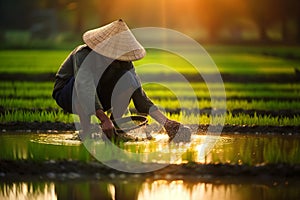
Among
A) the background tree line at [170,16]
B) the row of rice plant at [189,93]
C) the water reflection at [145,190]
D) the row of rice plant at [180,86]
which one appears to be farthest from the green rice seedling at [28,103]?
the background tree line at [170,16]

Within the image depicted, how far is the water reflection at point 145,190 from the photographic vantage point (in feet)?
13.1

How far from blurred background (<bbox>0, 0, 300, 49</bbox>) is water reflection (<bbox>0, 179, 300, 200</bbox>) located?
19025mm

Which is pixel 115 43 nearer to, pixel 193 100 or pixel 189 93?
pixel 193 100

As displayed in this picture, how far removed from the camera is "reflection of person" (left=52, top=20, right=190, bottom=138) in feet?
17.4

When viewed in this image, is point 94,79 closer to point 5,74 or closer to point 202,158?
point 202,158

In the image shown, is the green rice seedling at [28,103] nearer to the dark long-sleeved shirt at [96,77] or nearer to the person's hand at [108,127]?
the dark long-sleeved shirt at [96,77]

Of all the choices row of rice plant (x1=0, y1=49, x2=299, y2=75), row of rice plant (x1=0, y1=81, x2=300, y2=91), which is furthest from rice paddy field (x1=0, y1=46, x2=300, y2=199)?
row of rice plant (x1=0, y1=49, x2=299, y2=75)

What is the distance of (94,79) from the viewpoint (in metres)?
5.43

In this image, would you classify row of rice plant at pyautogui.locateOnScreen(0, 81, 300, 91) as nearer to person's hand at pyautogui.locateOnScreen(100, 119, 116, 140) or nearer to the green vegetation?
the green vegetation

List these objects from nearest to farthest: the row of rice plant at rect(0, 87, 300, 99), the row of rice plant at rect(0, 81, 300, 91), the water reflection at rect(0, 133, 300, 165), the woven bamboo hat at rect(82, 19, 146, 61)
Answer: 1. the water reflection at rect(0, 133, 300, 165)
2. the woven bamboo hat at rect(82, 19, 146, 61)
3. the row of rice plant at rect(0, 87, 300, 99)
4. the row of rice plant at rect(0, 81, 300, 91)

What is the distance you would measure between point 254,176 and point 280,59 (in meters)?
13.3

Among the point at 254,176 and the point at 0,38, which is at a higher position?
the point at 0,38

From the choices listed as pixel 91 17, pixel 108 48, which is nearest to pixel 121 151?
pixel 108 48

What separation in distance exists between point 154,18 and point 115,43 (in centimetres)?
2515
